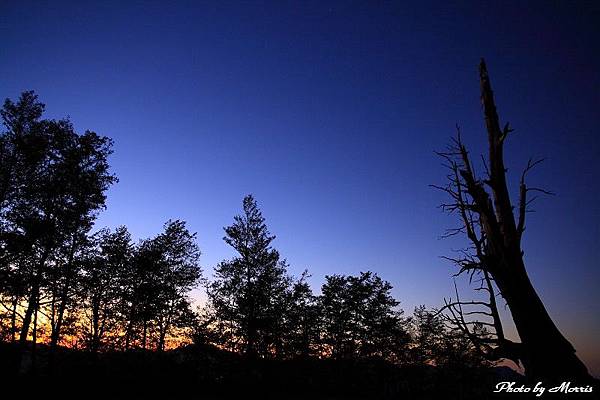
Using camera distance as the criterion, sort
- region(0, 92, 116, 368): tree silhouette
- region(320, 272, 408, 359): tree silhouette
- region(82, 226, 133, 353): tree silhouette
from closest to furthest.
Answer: region(0, 92, 116, 368): tree silhouette → region(82, 226, 133, 353): tree silhouette → region(320, 272, 408, 359): tree silhouette

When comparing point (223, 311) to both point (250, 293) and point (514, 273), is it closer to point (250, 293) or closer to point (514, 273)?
point (250, 293)

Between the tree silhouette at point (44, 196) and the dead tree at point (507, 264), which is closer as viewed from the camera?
the dead tree at point (507, 264)

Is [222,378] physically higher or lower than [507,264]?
lower

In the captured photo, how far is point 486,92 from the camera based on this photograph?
4.18 metres

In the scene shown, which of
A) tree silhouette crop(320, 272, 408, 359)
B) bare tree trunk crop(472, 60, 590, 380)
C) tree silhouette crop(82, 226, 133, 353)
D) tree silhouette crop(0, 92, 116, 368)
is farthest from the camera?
tree silhouette crop(320, 272, 408, 359)

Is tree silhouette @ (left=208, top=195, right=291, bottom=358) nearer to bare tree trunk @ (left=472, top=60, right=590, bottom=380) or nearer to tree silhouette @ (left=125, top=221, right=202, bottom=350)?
tree silhouette @ (left=125, top=221, right=202, bottom=350)

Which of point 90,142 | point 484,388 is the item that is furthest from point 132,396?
point 484,388

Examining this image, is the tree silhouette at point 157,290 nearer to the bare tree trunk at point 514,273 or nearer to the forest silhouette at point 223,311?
the forest silhouette at point 223,311

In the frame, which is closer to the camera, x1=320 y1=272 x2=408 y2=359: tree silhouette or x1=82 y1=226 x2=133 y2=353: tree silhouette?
x1=82 y1=226 x2=133 y2=353: tree silhouette

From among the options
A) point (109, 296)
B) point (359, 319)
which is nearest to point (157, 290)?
point (109, 296)

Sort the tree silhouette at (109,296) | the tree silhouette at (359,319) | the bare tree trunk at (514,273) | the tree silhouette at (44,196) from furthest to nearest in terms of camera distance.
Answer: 1. the tree silhouette at (359,319)
2. the tree silhouette at (109,296)
3. the tree silhouette at (44,196)
4. the bare tree trunk at (514,273)

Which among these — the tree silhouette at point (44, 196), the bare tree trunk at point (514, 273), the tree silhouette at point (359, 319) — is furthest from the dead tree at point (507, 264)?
the tree silhouette at point (359, 319)

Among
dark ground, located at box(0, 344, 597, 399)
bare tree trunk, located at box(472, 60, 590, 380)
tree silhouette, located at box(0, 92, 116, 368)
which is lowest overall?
dark ground, located at box(0, 344, 597, 399)

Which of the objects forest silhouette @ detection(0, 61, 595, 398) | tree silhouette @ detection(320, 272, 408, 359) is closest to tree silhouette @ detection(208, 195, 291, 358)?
forest silhouette @ detection(0, 61, 595, 398)
